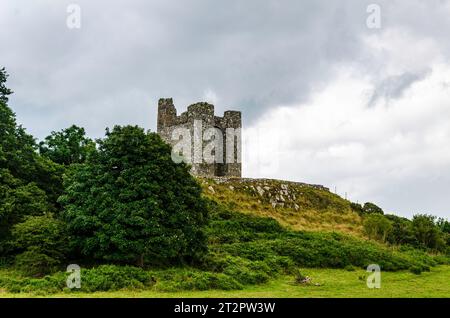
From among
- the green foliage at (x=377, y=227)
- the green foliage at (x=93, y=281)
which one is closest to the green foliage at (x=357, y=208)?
the green foliage at (x=377, y=227)

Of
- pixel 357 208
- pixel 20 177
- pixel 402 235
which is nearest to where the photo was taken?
pixel 20 177

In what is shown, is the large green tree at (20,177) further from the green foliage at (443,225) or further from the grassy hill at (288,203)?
the green foliage at (443,225)

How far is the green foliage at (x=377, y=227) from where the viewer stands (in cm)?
4709

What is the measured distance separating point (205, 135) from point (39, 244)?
36053mm

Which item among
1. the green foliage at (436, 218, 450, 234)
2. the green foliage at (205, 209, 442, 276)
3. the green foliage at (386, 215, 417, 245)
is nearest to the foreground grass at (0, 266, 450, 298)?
the green foliage at (205, 209, 442, 276)

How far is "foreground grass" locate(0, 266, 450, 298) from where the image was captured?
2175 centimetres

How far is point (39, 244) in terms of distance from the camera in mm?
25781

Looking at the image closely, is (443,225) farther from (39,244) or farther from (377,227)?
(39,244)

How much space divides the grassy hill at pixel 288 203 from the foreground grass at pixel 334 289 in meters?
18.3

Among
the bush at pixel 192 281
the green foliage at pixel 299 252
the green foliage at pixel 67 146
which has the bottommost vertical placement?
the bush at pixel 192 281

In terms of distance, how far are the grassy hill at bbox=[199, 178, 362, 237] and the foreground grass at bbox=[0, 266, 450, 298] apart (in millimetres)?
18320

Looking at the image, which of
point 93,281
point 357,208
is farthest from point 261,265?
point 357,208

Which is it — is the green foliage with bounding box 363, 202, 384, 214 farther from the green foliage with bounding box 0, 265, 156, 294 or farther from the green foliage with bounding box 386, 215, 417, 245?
the green foliage with bounding box 0, 265, 156, 294
